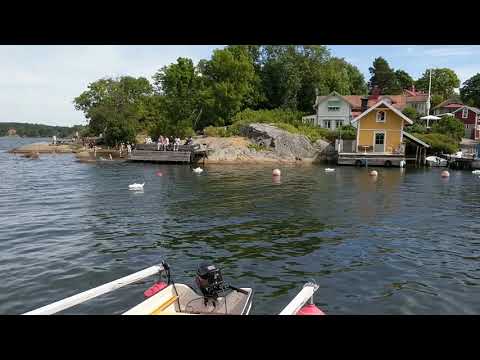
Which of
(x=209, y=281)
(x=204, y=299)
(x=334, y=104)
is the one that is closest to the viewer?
(x=209, y=281)

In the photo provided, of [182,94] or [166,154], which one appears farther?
[182,94]

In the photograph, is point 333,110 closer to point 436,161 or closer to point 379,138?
point 379,138

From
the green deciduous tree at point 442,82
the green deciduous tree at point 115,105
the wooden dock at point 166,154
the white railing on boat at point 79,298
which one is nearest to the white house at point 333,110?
the wooden dock at point 166,154

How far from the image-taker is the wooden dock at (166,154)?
169ft

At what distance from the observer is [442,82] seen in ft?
371

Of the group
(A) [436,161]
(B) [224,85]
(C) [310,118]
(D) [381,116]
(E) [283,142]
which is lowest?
(A) [436,161]

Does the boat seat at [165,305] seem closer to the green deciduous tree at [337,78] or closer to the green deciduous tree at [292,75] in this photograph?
the green deciduous tree at [292,75]

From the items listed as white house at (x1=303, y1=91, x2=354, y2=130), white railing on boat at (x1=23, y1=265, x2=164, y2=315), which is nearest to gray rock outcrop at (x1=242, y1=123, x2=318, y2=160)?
white house at (x1=303, y1=91, x2=354, y2=130)

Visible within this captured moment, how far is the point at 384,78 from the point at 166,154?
77.1 meters

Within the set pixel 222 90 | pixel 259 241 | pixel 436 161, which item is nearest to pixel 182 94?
pixel 222 90

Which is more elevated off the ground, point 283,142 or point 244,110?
point 244,110
